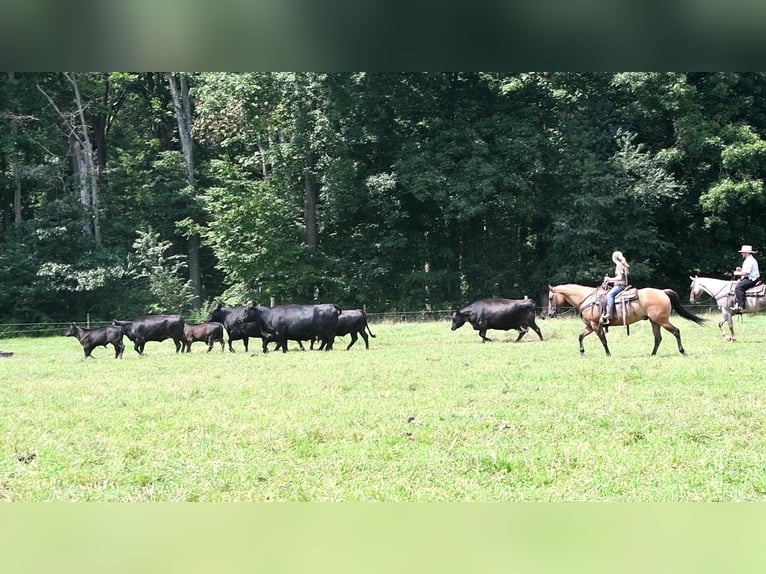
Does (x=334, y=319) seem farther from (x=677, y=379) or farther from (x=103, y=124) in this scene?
(x=103, y=124)

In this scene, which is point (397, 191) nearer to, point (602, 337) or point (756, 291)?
point (756, 291)

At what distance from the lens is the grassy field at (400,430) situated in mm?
4543

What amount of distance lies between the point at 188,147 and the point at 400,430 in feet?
103

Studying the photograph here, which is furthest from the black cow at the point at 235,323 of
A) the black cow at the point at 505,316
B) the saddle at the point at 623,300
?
the saddle at the point at 623,300

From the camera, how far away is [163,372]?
1222cm

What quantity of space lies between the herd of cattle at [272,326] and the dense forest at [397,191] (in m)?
11.5

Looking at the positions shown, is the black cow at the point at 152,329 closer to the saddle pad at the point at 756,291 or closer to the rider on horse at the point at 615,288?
the rider on horse at the point at 615,288

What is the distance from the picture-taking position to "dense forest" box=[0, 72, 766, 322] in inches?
1122

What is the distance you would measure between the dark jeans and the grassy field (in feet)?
7.91

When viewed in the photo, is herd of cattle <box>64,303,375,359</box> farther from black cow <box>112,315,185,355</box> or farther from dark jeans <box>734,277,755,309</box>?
dark jeans <box>734,277,755,309</box>

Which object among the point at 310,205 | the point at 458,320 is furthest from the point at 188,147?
the point at 458,320

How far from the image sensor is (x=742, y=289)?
14977 millimetres

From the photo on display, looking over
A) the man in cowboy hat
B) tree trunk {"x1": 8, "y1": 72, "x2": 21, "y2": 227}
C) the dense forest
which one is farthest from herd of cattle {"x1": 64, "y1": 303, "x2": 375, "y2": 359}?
tree trunk {"x1": 8, "y1": 72, "x2": 21, "y2": 227}

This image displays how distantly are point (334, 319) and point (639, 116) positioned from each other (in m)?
18.8
